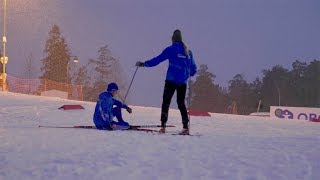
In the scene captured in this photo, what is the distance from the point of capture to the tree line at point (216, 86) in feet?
248

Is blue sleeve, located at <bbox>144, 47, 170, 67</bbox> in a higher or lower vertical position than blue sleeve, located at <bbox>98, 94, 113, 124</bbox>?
higher

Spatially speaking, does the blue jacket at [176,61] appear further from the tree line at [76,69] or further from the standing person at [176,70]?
the tree line at [76,69]

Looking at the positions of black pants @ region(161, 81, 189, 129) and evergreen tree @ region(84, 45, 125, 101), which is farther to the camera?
evergreen tree @ region(84, 45, 125, 101)

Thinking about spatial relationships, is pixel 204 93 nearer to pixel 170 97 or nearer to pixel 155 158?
pixel 170 97

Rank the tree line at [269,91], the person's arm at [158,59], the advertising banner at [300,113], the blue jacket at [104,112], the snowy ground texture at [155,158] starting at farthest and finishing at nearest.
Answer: the tree line at [269,91]
the advertising banner at [300,113]
the blue jacket at [104,112]
the person's arm at [158,59]
the snowy ground texture at [155,158]

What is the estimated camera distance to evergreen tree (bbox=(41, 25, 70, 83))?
79438 mm

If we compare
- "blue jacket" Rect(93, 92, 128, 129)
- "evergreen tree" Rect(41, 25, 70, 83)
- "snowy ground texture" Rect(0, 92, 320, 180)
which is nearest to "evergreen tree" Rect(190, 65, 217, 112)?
"evergreen tree" Rect(41, 25, 70, 83)

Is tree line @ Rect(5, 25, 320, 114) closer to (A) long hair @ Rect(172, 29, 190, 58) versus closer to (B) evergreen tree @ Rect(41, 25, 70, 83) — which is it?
(B) evergreen tree @ Rect(41, 25, 70, 83)

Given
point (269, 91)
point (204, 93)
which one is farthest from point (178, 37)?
point (204, 93)

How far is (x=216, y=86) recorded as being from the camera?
9038 centimetres

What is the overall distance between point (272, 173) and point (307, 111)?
87.9 feet

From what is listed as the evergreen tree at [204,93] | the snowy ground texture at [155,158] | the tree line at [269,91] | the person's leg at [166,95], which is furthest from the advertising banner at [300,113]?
the evergreen tree at [204,93]

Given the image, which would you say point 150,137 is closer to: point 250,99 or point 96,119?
point 96,119

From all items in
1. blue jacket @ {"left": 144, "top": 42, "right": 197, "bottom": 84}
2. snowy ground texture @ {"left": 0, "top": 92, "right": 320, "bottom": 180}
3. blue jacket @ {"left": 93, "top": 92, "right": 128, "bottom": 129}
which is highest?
blue jacket @ {"left": 144, "top": 42, "right": 197, "bottom": 84}
